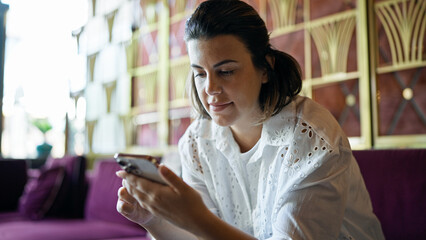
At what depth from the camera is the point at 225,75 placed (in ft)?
3.62

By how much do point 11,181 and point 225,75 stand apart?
285 cm

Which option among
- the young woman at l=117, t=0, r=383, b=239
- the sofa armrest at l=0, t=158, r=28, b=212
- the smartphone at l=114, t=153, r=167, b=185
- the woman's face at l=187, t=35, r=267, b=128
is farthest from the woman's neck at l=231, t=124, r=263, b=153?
the sofa armrest at l=0, t=158, r=28, b=212

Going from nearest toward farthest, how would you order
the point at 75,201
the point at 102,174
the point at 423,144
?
the point at 423,144 → the point at 102,174 → the point at 75,201

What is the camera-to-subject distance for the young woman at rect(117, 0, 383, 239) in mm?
924

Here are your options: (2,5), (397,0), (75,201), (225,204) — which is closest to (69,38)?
(2,5)

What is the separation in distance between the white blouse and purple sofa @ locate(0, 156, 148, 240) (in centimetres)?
107

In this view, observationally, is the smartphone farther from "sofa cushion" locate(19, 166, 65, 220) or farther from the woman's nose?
"sofa cushion" locate(19, 166, 65, 220)

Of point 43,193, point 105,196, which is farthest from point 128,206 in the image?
point 43,193

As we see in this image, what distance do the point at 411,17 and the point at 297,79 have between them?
1136mm

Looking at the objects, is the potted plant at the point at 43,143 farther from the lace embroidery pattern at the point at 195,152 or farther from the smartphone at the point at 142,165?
the smartphone at the point at 142,165

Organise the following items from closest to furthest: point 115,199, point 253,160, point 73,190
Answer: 1. point 253,160
2. point 115,199
3. point 73,190

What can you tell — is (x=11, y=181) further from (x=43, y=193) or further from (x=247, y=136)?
(x=247, y=136)

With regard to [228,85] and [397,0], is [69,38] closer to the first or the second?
[397,0]

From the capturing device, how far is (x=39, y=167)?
182 inches
